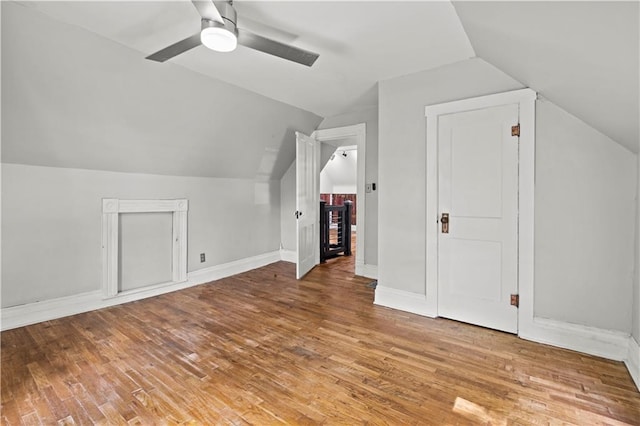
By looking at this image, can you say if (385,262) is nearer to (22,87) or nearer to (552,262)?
(552,262)

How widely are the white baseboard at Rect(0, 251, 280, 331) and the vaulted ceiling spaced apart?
1.33m

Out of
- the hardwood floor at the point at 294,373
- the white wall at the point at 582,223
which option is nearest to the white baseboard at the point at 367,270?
the hardwood floor at the point at 294,373

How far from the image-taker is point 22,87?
7.70 ft

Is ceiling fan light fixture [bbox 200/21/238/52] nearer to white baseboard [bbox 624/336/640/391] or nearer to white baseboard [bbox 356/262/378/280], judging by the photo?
white baseboard [bbox 624/336/640/391]

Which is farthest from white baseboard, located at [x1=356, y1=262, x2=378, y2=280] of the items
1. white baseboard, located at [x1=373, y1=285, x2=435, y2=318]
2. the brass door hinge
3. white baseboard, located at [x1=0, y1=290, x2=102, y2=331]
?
white baseboard, located at [x1=0, y1=290, x2=102, y2=331]

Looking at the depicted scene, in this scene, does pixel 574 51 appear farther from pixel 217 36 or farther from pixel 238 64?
pixel 238 64

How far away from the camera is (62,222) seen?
2.97 meters

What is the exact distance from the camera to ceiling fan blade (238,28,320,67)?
6.24ft

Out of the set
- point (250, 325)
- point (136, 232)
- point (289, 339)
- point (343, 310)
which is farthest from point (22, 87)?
point (343, 310)

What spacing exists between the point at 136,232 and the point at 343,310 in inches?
100

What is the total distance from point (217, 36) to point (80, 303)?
9.72 ft

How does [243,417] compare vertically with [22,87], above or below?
below

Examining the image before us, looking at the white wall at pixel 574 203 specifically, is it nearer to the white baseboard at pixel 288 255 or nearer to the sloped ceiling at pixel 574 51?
the sloped ceiling at pixel 574 51

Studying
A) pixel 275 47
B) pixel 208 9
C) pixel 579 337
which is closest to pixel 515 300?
pixel 579 337
